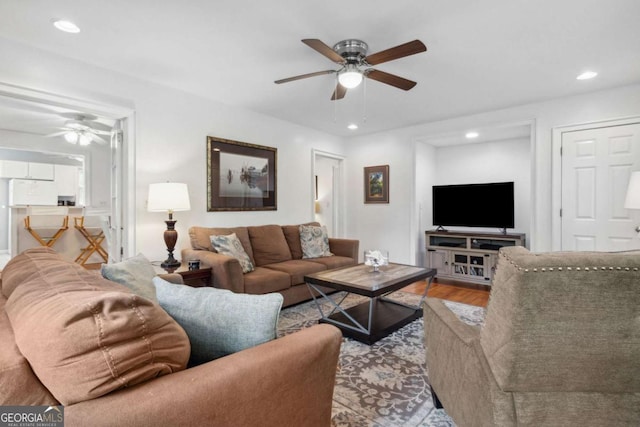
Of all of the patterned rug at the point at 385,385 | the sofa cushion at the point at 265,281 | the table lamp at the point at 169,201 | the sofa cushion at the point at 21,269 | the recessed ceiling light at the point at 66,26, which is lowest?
the patterned rug at the point at 385,385

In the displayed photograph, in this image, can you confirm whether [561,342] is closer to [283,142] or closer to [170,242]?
[170,242]

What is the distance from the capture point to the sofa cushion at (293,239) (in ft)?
13.6

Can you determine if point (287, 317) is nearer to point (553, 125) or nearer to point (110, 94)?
point (110, 94)

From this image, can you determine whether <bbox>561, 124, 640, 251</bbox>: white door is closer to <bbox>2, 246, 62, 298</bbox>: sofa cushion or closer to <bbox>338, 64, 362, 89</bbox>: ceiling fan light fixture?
<bbox>338, 64, 362, 89</bbox>: ceiling fan light fixture

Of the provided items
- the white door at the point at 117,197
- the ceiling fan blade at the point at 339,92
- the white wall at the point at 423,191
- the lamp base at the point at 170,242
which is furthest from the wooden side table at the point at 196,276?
the white wall at the point at 423,191

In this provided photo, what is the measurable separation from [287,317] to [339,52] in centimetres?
246

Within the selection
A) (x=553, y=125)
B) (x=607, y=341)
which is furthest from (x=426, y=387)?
(x=553, y=125)

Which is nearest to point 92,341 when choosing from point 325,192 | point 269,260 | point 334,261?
point 269,260

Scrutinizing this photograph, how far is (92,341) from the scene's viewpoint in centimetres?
65

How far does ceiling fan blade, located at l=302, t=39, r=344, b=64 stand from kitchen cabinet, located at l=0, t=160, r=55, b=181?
298 inches

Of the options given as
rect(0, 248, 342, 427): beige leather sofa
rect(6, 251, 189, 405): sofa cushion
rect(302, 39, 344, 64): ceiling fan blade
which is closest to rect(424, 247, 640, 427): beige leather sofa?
rect(0, 248, 342, 427): beige leather sofa

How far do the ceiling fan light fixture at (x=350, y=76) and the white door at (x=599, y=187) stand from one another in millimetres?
2840

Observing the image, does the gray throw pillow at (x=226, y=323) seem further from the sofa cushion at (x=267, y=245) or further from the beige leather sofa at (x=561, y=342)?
the sofa cushion at (x=267, y=245)

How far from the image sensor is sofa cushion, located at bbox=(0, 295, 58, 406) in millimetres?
627
